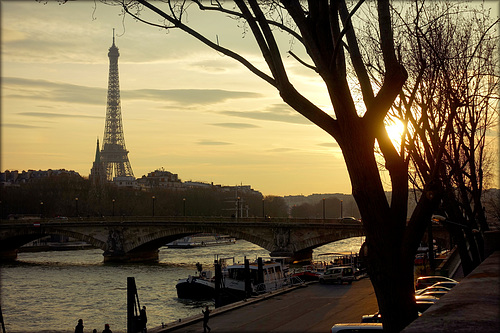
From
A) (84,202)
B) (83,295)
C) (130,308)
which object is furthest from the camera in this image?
(84,202)

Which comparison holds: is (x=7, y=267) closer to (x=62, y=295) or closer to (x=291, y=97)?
(x=62, y=295)

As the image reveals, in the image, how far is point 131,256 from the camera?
70.1 m

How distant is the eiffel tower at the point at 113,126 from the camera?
179125mm

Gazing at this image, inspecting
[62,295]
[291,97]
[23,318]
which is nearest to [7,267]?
[62,295]

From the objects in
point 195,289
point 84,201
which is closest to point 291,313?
point 195,289

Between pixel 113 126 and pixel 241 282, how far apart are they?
153m

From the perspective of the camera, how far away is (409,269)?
22.5 ft

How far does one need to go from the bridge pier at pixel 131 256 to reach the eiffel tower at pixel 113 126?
113 m

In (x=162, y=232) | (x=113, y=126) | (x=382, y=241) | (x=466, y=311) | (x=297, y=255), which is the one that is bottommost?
(x=297, y=255)

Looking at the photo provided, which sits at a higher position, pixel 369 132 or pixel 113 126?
pixel 113 126

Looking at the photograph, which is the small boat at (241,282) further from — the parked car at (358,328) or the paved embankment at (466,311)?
the paved embankment at (466,311)

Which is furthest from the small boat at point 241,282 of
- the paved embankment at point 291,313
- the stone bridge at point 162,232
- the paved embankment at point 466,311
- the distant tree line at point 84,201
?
the distant tree line at point 84,201

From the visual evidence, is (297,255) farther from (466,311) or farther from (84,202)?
(84,202)

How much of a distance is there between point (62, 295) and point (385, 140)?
35.2 m
